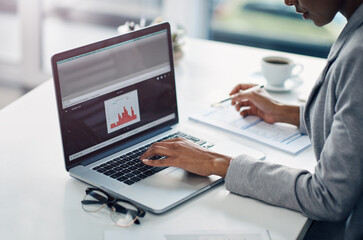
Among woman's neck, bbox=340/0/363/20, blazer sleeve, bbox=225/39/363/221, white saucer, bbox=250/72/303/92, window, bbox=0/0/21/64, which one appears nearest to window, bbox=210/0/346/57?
window, bbox=0/0/21/64

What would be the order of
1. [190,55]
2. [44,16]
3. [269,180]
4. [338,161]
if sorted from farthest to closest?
[44,16] → [190,55] → [269,180] → [338,161]

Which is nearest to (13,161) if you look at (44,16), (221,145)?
(221,145)

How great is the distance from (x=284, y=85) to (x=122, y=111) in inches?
27.9

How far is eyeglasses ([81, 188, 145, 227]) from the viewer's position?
1133 millimetres

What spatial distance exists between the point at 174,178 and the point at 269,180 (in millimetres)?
231

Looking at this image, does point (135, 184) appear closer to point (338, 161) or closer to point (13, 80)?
point (338, 161)

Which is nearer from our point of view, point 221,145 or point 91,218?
point 91,218

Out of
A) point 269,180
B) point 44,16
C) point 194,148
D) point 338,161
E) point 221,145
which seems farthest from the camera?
point 44,16

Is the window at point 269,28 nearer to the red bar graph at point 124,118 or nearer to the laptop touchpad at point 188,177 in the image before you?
the red bar graph at point 124,118

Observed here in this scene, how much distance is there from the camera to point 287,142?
1.51 metres

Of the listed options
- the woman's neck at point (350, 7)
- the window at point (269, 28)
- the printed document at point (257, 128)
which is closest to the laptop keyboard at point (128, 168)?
the printed document at point (257, 128)

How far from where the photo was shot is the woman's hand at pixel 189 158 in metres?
1.26

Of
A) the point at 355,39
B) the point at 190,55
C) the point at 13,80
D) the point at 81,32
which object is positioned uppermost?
the point at 355,39

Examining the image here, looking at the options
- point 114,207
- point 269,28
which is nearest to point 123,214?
point 114,207
